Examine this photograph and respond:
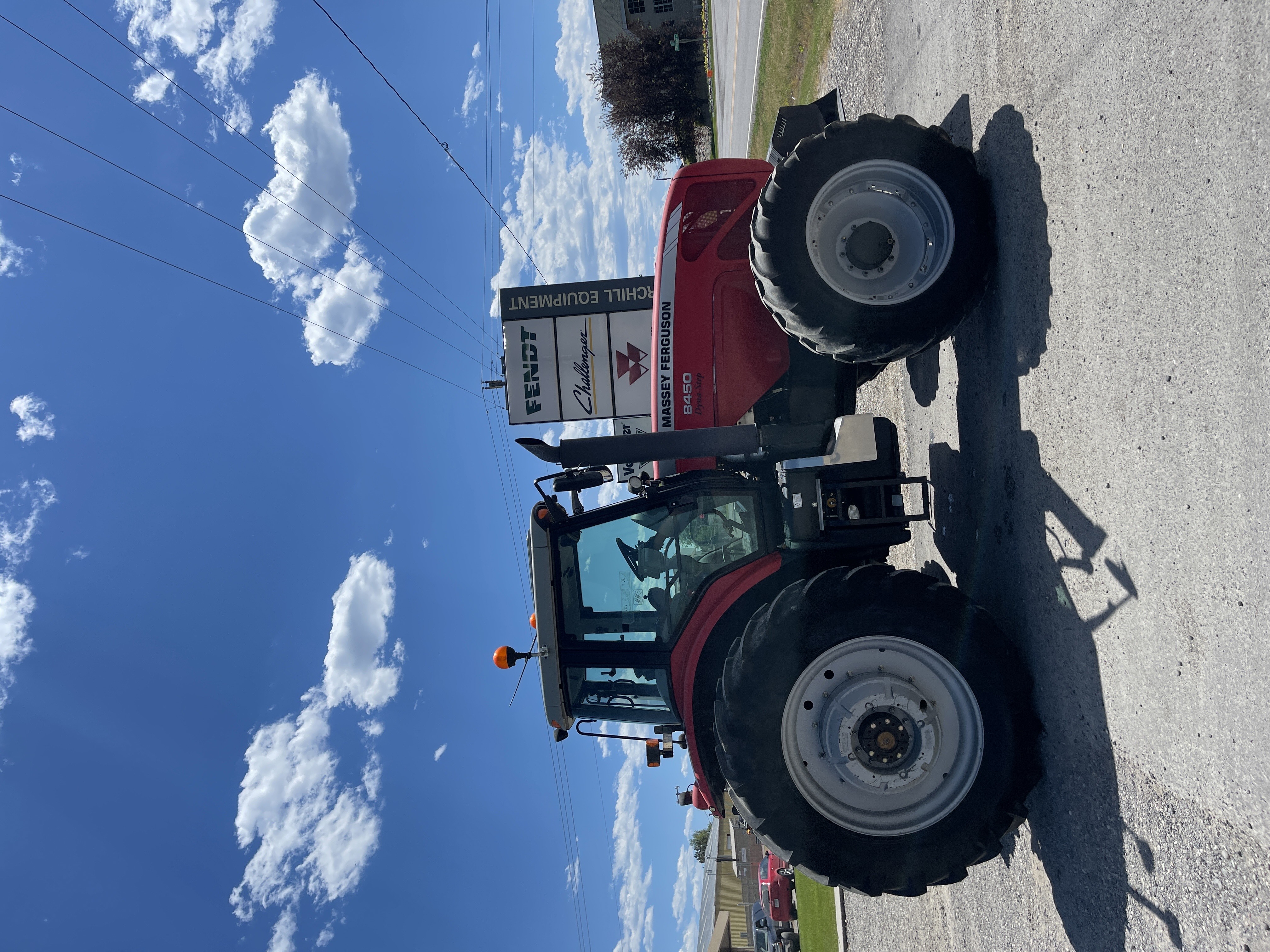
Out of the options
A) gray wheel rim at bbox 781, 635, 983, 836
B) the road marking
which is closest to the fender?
gray wheel rim at bbox 781, 635, 983, 836

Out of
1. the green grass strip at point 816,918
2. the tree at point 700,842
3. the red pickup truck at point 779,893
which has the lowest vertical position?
the tree at point 700,842

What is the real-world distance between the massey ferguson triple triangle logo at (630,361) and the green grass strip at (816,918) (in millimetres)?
11132

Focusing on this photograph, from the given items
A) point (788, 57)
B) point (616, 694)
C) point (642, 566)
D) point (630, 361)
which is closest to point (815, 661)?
point (642, 566)

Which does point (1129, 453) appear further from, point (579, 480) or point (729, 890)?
point (729, 890)

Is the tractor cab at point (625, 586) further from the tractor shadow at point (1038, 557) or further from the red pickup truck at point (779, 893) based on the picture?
the red pickup truck at point (779, 893)

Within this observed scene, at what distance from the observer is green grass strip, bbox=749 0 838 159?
1090 centimetres

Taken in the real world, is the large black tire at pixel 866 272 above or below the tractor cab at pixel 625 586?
above

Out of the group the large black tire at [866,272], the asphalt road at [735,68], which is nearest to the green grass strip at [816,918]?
the large black tire at [866,272]

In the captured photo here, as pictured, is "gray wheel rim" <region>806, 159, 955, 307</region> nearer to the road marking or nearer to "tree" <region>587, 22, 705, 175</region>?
the road marking

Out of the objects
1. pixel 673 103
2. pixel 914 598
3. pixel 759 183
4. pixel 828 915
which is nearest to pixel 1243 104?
pixel 914 598

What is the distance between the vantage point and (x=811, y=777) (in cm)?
385

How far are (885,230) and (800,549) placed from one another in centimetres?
215

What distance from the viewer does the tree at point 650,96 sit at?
80.0ft

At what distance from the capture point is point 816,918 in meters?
14.1
